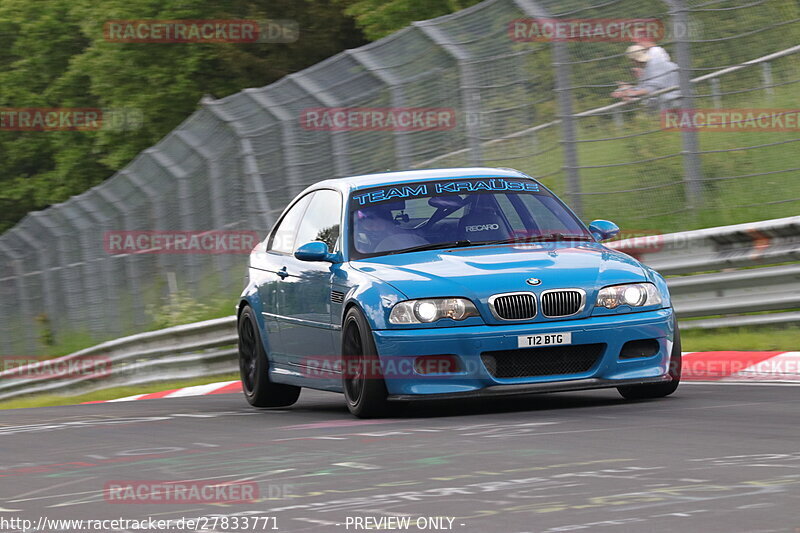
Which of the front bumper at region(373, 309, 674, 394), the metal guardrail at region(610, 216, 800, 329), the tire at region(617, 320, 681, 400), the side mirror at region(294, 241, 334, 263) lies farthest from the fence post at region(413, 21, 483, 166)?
→ the front bumper at region(373, 309, 674, 394)

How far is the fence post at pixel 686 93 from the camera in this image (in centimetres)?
1264

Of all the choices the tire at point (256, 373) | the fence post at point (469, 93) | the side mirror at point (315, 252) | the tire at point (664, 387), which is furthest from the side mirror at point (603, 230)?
the fence post at point (469, 93)

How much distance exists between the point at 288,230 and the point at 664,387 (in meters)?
3.28

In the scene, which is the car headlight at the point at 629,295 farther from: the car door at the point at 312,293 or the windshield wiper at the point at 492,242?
the car door at the point at 312,293

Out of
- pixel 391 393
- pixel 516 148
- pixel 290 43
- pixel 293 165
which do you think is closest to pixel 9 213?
pixel 290 43

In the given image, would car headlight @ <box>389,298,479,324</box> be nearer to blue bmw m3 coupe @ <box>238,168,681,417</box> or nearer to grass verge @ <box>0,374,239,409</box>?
blue bmw m3 coupe @ <box>238,168,681,417</box>

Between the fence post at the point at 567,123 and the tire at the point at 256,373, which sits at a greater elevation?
the fence post at the point at 567,123

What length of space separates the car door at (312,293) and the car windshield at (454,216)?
25 cm

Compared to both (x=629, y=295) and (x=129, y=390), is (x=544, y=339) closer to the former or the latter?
(x=629, y=295)

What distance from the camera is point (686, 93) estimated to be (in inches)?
501

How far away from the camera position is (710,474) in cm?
559

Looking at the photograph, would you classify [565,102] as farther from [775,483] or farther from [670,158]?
[775,483]

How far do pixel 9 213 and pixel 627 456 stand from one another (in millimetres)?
58090

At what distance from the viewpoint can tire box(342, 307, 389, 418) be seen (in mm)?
8523
